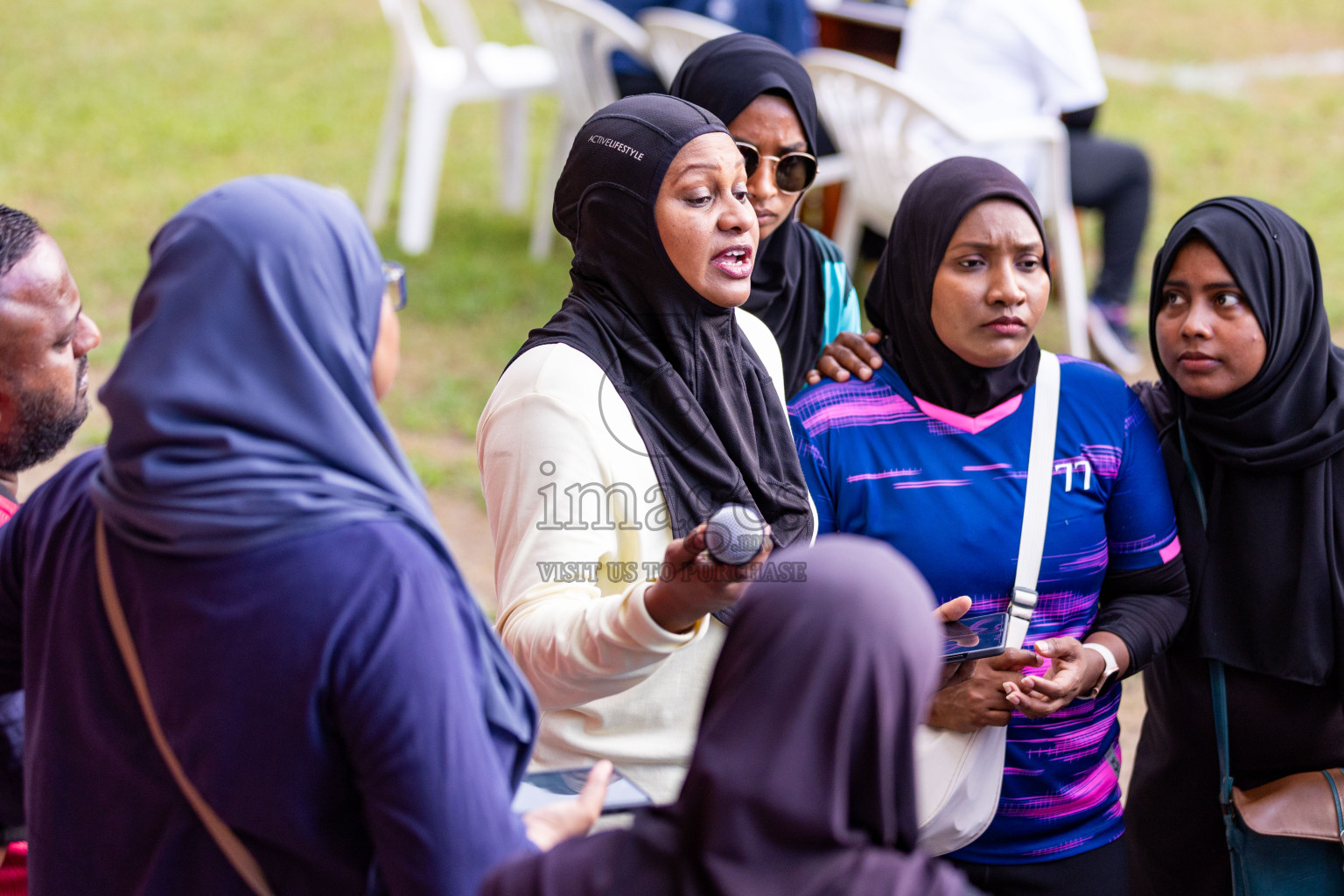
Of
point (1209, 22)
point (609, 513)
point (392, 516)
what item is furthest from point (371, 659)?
point (1209, 22)

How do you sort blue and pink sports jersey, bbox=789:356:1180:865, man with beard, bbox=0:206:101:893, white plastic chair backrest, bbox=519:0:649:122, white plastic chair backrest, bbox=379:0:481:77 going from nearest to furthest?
1. man with beard, bbox=0:206:101:893
2. blue and pink sports jersey, bbox=789:356:1180:865
3. white plastic chair backrest, bbox=519:0:649:122
4. white plastic chair backrest, bbox=379:0:481:77

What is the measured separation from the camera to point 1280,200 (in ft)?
27.0

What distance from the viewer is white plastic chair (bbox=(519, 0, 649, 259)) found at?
20.4 ft

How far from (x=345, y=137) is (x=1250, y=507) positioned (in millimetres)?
8041

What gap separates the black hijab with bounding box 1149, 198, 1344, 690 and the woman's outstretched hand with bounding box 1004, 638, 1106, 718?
0.34 metres

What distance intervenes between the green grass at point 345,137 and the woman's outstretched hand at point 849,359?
290cm

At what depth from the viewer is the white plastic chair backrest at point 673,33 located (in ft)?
18.5

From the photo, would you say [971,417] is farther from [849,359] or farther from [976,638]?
[976,638]

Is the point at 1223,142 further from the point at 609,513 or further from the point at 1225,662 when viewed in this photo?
the point at 609,513

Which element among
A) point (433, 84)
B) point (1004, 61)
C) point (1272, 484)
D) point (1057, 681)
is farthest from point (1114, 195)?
point (1057, 681)

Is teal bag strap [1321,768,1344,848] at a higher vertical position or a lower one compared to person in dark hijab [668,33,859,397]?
lower

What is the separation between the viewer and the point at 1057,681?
7.36ft

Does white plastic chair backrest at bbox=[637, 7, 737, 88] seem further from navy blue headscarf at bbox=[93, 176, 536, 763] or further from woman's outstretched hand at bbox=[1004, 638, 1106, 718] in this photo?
navy blue headscarf at bbox=[93, 176, 536, 763]

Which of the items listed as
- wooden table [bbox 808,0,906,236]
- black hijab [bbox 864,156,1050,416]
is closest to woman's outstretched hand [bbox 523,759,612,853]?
black hijab [bbox 864,156,1050,416]
